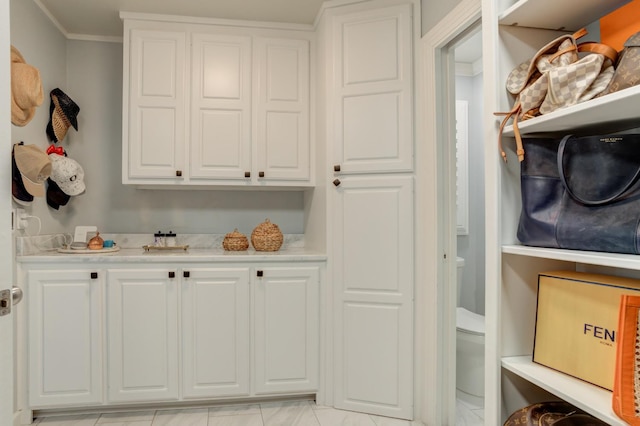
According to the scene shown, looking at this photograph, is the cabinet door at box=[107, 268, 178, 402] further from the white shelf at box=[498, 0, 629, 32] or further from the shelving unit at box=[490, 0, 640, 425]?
the white shelf at box=[498, 0, 629, 32]

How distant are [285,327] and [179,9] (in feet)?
6.95

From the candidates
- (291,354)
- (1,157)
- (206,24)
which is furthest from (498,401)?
(206,24)

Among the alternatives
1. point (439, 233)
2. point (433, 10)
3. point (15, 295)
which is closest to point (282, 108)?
point (433, 10)

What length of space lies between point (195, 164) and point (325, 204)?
3.06 feet

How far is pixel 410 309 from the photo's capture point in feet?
8.00

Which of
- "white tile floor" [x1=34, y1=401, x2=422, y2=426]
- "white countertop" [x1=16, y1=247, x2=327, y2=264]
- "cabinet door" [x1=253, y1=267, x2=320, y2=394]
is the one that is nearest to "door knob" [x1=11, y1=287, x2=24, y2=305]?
"white countertop" [x1=16, y1=247, x2=327, y2=264]

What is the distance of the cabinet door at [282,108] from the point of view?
9.55 feet

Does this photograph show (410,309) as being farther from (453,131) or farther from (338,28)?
(338,28)

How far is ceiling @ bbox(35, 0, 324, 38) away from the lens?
2.66 meters

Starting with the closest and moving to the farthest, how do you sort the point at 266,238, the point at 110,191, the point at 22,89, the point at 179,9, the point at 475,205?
the point at 22,89 → the point at 179,9 → the point at 266,238 → the point at 110,191 → the point at 475,205

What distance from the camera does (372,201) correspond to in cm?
249

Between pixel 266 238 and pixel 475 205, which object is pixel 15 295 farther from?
pixel 475 205

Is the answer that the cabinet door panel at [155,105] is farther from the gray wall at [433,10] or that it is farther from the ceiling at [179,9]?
the gray wall at [433,10]

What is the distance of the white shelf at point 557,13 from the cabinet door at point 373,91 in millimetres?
1188
